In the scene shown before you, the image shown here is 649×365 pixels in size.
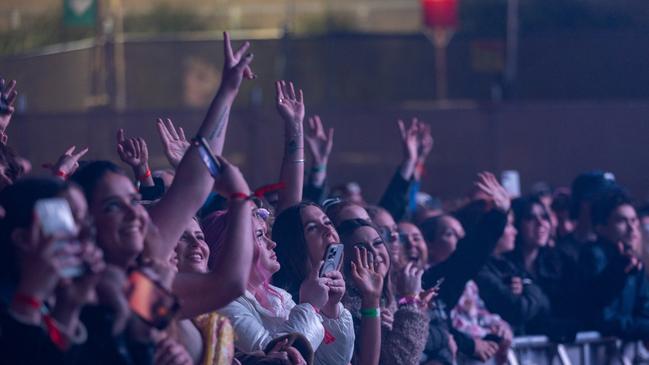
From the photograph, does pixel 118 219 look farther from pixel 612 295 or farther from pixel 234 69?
pixel 612 295

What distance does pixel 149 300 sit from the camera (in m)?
3.28

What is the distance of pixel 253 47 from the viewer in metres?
20.5

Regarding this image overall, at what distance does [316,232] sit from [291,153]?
23.2 inches

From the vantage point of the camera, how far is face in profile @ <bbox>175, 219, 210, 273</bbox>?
462 centimetres

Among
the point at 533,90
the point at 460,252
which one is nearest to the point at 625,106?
the point at 533,90

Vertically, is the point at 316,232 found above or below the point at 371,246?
above

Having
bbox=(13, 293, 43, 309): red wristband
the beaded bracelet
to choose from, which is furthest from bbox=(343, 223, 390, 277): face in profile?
bbox=(13, 293, 43, 309): red wristband

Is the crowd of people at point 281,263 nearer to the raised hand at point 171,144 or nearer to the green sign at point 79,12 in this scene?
the raised hand at point 171,144

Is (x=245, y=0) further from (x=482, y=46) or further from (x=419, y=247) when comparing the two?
(x=419, y=247)

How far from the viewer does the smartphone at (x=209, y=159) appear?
12.7 ft

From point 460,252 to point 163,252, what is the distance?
3582 millimetres

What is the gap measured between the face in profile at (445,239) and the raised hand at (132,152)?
2.68 metres

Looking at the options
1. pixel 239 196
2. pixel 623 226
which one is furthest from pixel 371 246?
pixel 623 226

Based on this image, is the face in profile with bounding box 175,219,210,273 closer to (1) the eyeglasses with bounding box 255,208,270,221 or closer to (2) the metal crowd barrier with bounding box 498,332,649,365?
(1) the eyeglasses with bounding box 255,208,270,221
